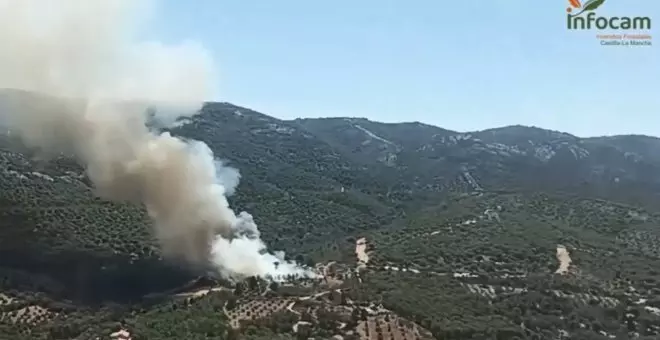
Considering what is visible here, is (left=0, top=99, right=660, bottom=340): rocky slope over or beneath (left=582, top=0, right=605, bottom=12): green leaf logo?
beneath

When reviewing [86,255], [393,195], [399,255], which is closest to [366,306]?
[399,255]

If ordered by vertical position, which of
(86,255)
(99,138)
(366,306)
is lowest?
(366,306)

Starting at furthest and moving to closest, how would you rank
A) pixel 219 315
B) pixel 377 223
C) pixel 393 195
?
pixel 393 195 → pixel 377 223 → pixel 219 315

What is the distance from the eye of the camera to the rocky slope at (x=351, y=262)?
5509 cm

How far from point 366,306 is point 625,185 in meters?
115

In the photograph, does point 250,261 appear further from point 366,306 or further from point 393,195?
point 393,195

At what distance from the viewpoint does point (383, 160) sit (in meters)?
172

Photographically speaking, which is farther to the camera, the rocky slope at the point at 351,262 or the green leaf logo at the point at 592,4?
the rocky slope at the point at 351,262

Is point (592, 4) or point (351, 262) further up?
point (592, 4)

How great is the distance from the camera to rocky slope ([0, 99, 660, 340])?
2169 inches

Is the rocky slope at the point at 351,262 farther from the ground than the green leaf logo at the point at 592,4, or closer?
closer

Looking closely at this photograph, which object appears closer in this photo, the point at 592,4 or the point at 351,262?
the point at 592,4

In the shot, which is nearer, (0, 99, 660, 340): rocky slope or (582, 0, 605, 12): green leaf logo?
(582, 0, 605, 12): green leaf logo

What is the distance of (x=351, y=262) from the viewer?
79.8m
